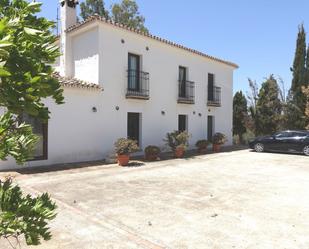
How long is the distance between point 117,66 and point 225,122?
34.1 ft

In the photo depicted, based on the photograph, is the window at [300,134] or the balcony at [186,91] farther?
the balcony at [186,91]

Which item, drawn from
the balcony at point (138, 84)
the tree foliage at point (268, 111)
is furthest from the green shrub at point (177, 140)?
the tree foliage at point (268, 111)

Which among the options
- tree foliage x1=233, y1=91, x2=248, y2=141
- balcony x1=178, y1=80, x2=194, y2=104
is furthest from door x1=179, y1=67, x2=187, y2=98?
tree foliage x1=233, y1=91, x2=248, y2=141

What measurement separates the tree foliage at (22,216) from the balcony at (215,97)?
754 inches

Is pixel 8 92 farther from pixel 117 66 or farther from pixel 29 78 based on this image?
pixel 117 66

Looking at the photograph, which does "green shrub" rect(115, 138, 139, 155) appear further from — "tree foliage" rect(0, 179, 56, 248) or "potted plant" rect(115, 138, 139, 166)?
"tree foliage" rect(0, 179, 56, 248)

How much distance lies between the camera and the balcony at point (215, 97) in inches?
813

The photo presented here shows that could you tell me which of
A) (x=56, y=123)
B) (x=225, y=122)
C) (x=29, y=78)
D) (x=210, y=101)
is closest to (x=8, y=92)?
(x=29, y=78)

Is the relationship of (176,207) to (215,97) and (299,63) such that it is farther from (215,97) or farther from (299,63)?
(299,63)

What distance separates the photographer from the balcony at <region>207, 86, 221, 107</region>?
2066cm

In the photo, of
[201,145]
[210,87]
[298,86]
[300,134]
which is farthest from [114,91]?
[298,86]

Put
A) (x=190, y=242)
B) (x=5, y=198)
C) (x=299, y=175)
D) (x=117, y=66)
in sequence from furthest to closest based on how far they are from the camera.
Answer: (x=117, y=66), (x=299, y=175), (x=190, y=242), (x=5, y=198)

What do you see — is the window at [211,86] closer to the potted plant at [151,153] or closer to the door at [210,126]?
the door at [210,126]

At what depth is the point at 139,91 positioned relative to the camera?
16.1m
